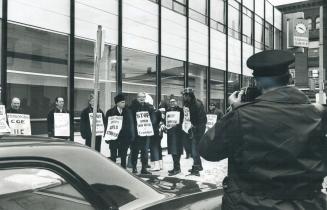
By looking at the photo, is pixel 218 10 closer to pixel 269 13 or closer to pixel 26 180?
pixel 269 13

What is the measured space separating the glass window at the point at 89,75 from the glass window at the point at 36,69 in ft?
1.45

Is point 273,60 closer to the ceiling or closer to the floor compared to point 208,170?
closer to the ceiling

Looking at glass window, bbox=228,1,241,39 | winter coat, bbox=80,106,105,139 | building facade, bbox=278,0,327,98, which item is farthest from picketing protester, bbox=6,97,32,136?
building facade, bbox=278,0,327,98

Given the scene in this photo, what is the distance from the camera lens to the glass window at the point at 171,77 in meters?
16.0

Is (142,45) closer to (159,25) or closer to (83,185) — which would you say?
(159,25)

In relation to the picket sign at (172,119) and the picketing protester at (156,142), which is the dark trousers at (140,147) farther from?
the picket sign at (172,119)

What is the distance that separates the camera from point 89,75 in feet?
41.3

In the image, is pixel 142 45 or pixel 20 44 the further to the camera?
pixel 142 45

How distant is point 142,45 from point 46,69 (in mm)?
4230

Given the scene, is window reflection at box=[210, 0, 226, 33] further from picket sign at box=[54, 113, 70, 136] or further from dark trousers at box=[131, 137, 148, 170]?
picket sign at box=[54, 113, 70, 136]

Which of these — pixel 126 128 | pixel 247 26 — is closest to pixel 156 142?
pixel 126 128

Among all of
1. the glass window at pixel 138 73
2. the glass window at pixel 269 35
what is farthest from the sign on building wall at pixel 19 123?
the glass window at pixel 269 35

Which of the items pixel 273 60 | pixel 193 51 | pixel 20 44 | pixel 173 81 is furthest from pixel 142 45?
pixel 273 60

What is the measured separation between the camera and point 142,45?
14.7 metres
